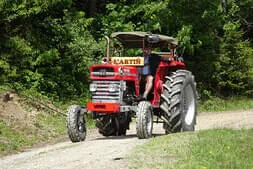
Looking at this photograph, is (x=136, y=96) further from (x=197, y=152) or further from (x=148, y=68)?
(x=197, y=152)

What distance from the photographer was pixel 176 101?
43.3 ft

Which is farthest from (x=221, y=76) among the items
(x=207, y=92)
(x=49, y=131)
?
(x=49, y=131)

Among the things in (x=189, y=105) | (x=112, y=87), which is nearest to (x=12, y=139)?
(x=112, y=87)

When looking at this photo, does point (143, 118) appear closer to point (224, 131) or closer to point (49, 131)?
point (224, 131)

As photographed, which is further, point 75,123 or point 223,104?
point 223,104

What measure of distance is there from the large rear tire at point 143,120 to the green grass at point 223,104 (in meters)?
13.8

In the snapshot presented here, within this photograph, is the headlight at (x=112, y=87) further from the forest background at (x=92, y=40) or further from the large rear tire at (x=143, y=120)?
the forest background at (x=92, y=40)

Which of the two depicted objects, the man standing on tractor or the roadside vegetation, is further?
the roadside vegetation

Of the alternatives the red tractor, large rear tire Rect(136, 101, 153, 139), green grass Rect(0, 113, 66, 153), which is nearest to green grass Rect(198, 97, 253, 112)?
green grass Rect(0, 113, 66, 153)

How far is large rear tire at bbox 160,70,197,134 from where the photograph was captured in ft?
43.2

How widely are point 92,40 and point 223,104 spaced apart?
7.79 meters

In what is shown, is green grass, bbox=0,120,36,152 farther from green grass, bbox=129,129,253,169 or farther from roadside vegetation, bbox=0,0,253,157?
green grass, bbox=129,129,253,169

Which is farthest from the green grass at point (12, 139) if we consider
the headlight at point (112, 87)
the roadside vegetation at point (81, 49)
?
the headlight at point (112, 87)

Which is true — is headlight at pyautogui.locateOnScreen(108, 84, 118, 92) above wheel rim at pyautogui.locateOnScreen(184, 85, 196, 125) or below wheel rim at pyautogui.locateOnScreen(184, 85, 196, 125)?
above
